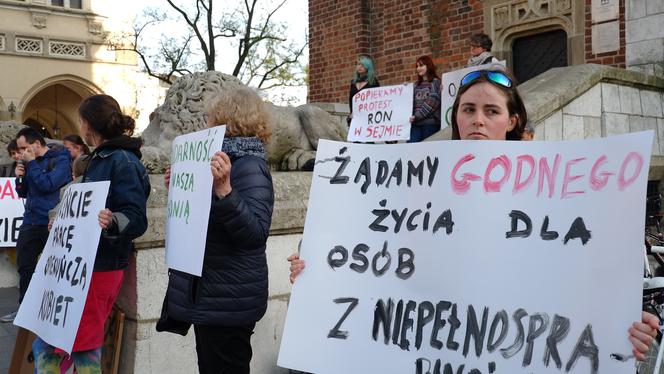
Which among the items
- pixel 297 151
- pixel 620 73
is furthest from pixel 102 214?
pixel 620 73

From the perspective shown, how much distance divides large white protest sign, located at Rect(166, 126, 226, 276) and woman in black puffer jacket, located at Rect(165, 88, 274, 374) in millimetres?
61

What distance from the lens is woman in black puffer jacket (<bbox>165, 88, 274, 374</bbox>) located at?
2664 mm

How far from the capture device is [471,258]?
1864 mm

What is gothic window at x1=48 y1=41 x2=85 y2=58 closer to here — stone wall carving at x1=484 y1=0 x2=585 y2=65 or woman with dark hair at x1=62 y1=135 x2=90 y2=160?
stone wall carving at x1=484 y1=0 x2=585 y2=65

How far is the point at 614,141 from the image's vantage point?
1.73m

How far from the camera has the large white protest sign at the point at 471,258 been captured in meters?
1.65

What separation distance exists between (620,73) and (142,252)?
5.12 metres

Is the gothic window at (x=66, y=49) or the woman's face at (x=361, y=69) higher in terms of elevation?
the gothic window at (x=66, y=49)

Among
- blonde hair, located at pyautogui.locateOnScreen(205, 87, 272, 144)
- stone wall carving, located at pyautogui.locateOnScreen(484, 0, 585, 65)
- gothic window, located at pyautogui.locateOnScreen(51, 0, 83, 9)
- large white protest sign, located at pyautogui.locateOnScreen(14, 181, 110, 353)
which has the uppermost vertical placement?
gothic window, located at pyautogui.locateOnScreen(51, 0, 83, 9)

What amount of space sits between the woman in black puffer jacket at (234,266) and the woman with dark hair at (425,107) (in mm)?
5078

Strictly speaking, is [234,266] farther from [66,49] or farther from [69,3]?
[69,3]

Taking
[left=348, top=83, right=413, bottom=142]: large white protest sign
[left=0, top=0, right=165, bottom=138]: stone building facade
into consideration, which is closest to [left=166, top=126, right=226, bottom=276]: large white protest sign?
[left=348, top=83, right=413, bottom=142]: large white protest sign

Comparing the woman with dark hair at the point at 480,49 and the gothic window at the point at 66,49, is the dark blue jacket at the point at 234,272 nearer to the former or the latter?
the woman with dark hair at the point at 480,49

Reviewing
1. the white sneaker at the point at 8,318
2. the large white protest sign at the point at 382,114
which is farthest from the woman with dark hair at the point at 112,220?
the large white protest sign at the point at 382,114
